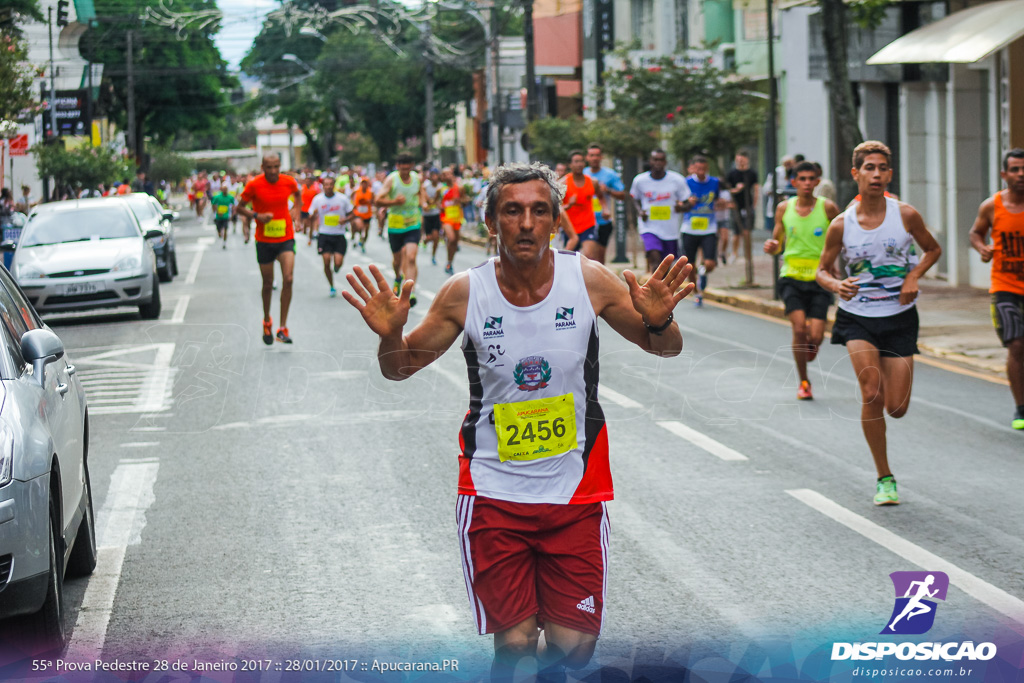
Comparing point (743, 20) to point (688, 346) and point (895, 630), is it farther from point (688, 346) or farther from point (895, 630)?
point (895, 630)

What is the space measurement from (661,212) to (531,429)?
13.2 meters

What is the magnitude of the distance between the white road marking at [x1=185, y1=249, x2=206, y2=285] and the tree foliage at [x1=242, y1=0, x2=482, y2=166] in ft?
107

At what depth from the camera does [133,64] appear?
6912cm

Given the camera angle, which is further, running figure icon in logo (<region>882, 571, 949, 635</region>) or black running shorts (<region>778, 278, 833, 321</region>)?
black running shorts (<region>778, 278, 833, 321</region>)

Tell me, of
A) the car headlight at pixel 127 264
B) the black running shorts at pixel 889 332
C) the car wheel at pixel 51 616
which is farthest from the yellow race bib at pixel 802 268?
the car headlight at pixel 127 264

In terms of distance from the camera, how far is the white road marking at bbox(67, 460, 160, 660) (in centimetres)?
544

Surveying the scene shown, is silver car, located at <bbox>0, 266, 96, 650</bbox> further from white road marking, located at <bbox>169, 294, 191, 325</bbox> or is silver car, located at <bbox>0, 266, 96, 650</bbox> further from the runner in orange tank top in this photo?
white road marking, located at <bbox>169, 294, 191, 325</bbox>

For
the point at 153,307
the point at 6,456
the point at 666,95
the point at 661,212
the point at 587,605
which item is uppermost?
the point at 666,95

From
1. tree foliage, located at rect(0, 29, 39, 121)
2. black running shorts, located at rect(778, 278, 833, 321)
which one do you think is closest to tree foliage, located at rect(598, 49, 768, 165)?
tree foliage, located at rect(0, 29, 39, 121)

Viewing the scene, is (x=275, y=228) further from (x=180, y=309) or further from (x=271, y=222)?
(x=180, y=309)

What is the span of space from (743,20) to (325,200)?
54.3ft

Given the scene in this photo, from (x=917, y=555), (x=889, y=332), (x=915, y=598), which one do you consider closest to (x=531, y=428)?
(x=915, y=598)

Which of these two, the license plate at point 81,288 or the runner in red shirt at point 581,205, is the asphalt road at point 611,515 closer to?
the runner in red shirt at point 581,205

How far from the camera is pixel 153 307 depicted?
18484mm
